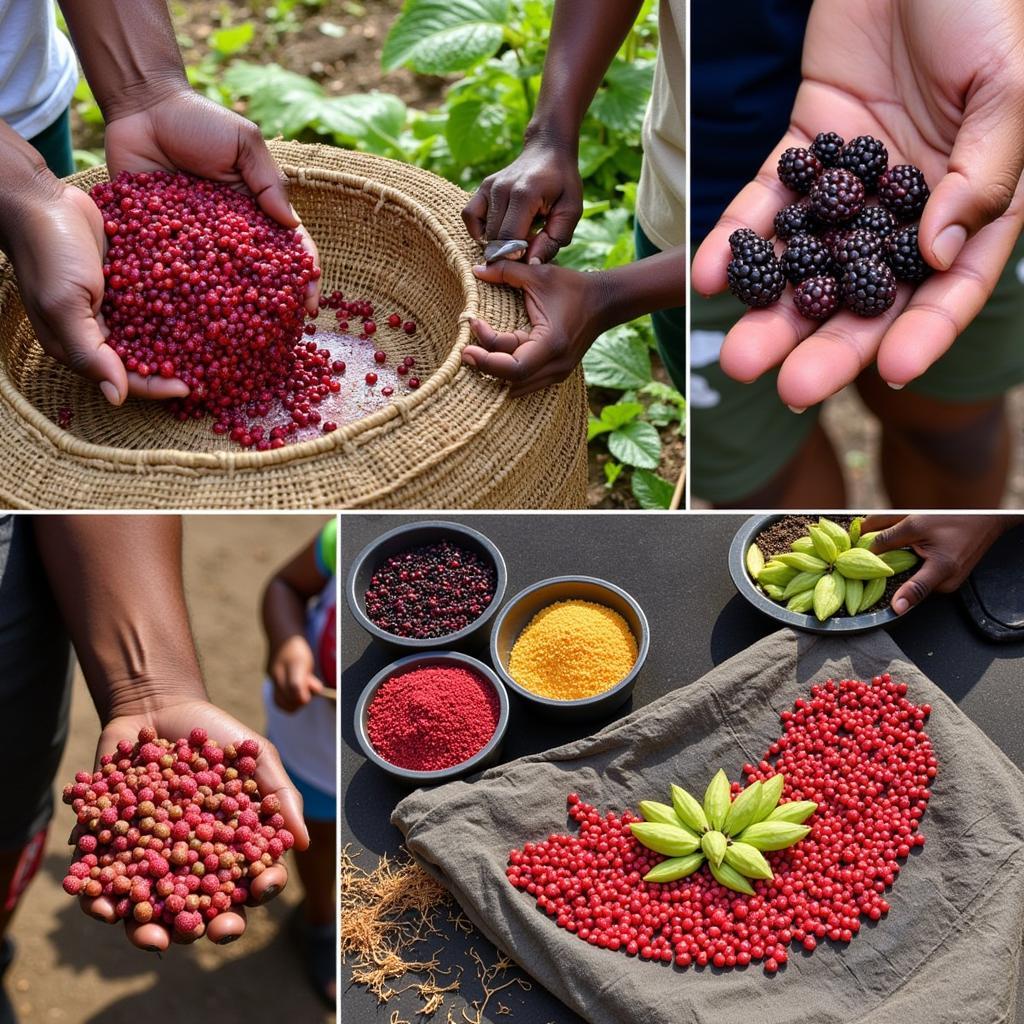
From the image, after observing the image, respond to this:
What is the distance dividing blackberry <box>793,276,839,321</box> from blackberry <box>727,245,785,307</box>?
5 cm

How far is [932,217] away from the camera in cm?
195

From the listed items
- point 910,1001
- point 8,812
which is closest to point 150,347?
point 8,812

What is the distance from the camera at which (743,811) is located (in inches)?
86.7

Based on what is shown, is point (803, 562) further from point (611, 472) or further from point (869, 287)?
point (611, 472)

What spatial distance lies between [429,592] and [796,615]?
762 millimetres

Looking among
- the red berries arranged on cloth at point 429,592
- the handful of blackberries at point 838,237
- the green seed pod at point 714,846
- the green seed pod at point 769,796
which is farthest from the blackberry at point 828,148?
the green seed pod at point 714,846

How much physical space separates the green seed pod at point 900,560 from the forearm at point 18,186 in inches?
69.1

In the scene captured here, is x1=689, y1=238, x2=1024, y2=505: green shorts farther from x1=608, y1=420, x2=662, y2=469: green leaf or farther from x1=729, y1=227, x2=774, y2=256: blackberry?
x1=729, y1=227, x2=774, y2=256: blackberry

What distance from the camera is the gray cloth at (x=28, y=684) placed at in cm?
224

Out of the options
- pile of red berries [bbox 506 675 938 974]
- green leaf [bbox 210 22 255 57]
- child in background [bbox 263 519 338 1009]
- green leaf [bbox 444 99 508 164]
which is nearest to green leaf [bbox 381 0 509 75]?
green leaf [bbox 444 99 508 164]

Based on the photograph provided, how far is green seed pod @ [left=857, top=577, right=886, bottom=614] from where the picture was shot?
7.98ft

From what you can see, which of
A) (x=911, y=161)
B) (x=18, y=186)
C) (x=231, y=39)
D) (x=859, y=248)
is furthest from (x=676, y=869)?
(x=231, y=39)

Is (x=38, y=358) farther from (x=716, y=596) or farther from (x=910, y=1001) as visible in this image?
(x=910, y=1001)

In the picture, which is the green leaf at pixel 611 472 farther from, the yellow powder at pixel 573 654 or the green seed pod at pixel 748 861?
the green seed pod at pixel 748 861
